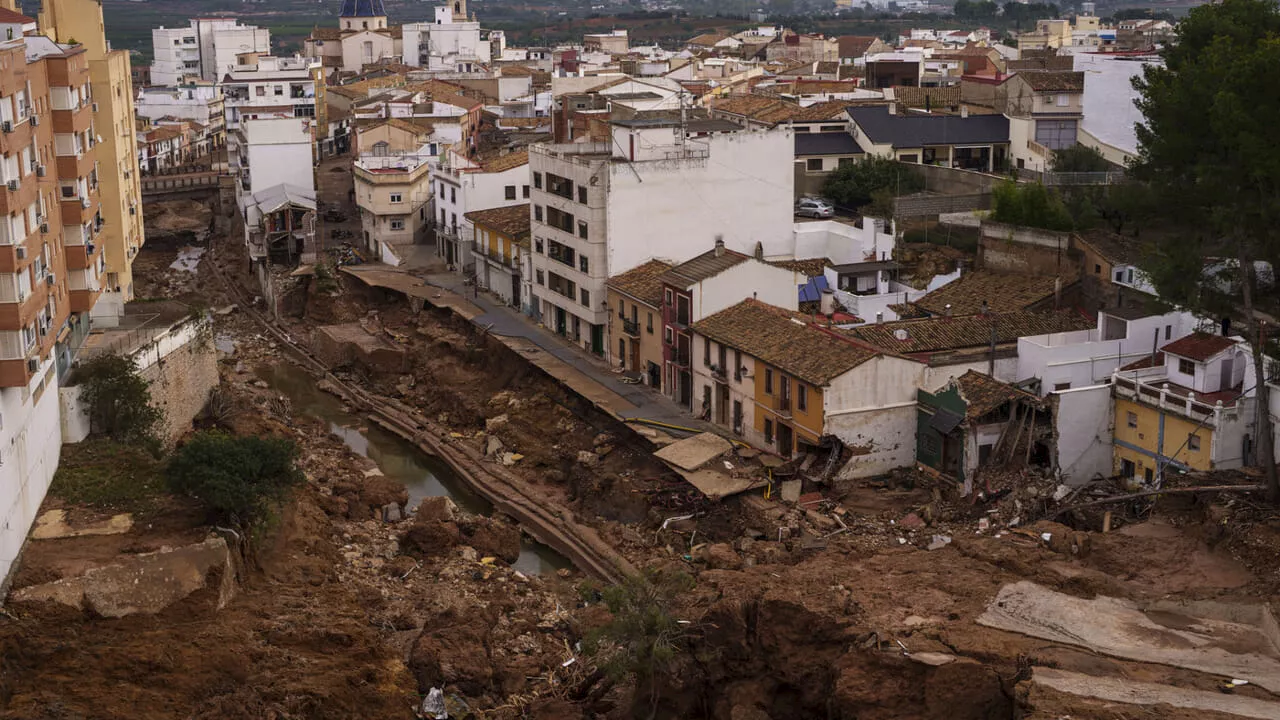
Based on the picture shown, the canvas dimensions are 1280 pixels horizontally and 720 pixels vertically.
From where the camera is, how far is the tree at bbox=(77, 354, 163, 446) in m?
34.0

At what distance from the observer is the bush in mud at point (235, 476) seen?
29.9 m

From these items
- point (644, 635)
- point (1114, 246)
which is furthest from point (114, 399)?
point (1114, 246)

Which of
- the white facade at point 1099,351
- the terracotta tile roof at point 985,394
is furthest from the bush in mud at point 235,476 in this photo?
the white facade at point 1099,351

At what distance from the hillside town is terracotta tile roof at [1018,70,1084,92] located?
15 centimetres

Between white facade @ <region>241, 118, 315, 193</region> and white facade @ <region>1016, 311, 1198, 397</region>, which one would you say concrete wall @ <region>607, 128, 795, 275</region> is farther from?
white facade @ <region>241, 118, 315, 193</region>

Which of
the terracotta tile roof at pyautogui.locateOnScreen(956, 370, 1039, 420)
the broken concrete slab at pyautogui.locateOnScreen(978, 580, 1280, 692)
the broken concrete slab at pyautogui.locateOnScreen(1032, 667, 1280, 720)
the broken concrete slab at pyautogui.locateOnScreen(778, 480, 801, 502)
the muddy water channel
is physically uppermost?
the terracotta tile roof at pyautogui.locateOnScreen(956, 370, 1039, 420)

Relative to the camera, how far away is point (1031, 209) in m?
43.6

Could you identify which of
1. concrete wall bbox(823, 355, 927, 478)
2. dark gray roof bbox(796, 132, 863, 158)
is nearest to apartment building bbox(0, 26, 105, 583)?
concrete wall bbox(823, 355, 927, 478)

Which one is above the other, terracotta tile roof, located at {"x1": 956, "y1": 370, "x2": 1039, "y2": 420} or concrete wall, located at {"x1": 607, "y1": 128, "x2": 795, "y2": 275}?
concrete wall, located at {"x1": 607, "y1": 128, "x2": 795, "y2": 275}

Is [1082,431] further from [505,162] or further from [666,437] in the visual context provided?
[505,162]

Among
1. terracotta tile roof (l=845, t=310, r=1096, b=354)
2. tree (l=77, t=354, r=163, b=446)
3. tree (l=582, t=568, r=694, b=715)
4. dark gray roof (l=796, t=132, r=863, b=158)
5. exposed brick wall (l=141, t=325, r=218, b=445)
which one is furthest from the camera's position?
dark gray roof (l=796, t=132, r=863, b=158)

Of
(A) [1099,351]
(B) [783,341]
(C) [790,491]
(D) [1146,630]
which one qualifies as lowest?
(C) [790,491]

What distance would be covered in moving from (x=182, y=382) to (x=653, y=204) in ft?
44.5

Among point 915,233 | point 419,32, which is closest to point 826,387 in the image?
point 915,233
